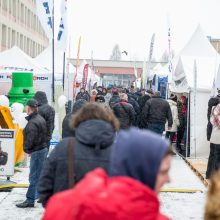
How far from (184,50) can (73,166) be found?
14916 millimetres

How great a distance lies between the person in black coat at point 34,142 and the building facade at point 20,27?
37847 millimetres

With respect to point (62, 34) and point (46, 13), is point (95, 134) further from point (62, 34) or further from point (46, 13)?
point (62, 34)

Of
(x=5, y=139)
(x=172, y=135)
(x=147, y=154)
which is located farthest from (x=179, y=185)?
(x=147, y=154)

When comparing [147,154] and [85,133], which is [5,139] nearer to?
[85,133]

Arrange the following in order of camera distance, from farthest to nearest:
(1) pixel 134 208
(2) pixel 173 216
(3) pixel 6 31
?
(3) pixel 6 31 < (2) pixel 173 216 < (1) pixel 134 208

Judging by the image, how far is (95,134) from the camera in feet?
11.2

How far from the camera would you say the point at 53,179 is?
358cm

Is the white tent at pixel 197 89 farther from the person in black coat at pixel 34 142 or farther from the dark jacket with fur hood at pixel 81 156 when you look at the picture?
the dark jacket with fur hood at pixel 81 156

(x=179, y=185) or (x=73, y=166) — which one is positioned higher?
(x=73, y=166)

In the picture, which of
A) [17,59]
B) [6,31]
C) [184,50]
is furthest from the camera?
[6,31]

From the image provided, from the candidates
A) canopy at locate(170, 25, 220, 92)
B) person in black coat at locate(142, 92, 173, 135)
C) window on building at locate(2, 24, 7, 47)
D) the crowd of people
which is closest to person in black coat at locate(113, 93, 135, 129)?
person in black coat at locate(142, 92, 173, 135)

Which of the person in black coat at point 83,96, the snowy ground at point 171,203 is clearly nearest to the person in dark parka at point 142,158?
the snowy ground at point 171,203

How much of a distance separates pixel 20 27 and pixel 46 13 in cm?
4239

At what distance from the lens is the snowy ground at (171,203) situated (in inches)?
275
